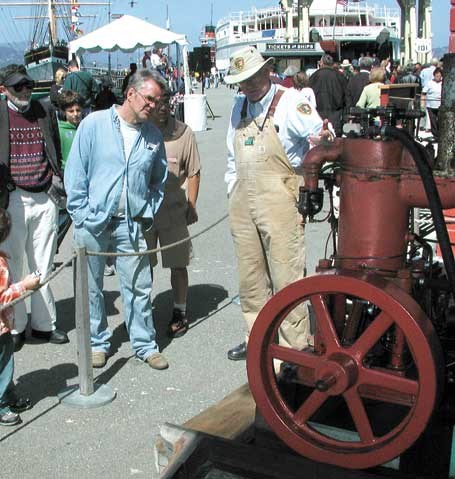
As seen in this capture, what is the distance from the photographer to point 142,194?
14.4 feet

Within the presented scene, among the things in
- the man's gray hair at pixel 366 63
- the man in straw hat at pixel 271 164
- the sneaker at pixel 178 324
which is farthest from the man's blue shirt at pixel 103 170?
the man's gray hair at pixel 366 63

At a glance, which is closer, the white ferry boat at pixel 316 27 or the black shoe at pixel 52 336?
the black shoe at pixel 52 336

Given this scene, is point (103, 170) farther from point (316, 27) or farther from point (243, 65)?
point (316, 27)

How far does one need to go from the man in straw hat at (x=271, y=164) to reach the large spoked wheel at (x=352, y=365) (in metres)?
1.45

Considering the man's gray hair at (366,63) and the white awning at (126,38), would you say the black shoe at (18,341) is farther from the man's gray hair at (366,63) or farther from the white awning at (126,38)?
the man's gray hair at (366,63)

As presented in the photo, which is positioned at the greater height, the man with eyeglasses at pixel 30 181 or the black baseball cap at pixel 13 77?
the black baseball cap at pixel 13 77

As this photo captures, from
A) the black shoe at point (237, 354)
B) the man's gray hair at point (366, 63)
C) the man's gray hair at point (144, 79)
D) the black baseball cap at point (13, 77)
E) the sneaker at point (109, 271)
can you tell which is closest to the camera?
the man's gray hair at point (144, 79)

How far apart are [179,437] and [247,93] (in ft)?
6.92

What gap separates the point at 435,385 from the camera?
2.17 meters

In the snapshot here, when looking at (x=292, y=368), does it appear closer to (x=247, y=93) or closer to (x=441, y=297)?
(x=441, y=297)

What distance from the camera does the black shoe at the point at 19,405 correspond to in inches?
156

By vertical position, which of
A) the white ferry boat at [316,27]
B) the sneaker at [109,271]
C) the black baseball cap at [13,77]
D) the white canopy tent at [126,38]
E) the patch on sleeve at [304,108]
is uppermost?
the white ferry boat at [316,27]

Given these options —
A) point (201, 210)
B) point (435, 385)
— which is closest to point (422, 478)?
point (435, 385)

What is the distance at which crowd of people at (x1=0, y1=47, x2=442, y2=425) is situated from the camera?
3.96 m
